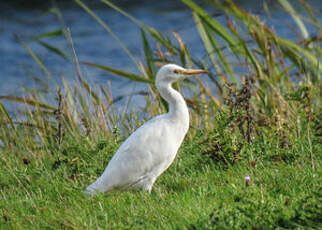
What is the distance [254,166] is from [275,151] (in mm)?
315

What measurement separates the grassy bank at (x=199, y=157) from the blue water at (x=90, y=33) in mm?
3116

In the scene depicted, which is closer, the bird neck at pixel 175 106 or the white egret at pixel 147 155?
the white egret at pixel 147 155

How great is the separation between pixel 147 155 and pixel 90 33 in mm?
9340

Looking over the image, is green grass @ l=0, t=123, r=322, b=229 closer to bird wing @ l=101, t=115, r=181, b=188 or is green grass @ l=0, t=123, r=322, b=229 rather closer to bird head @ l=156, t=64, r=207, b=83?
bird wing @ l=101, t=115, r=181, b=188

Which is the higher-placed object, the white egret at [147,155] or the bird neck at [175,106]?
the bird neck at [175,106]

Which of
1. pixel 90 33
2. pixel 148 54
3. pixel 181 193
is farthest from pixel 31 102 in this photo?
pixel 90 33

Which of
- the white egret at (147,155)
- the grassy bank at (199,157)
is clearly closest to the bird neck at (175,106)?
the white egret at (147,155)

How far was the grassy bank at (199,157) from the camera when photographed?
10.1 ft

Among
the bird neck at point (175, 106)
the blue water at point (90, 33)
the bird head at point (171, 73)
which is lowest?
the blue water at point (90, 33)

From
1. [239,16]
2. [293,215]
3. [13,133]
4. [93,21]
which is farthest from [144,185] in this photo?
[93,21]

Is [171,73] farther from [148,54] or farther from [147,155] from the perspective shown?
[148,54]

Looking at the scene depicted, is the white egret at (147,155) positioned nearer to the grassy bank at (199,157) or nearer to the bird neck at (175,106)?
the bird neck at (175,106)

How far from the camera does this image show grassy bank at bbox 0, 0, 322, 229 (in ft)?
10.1

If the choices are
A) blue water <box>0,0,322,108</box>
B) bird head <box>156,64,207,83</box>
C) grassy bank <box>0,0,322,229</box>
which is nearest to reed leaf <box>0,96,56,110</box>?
grassy bank <box>0,0,322,229</box>
